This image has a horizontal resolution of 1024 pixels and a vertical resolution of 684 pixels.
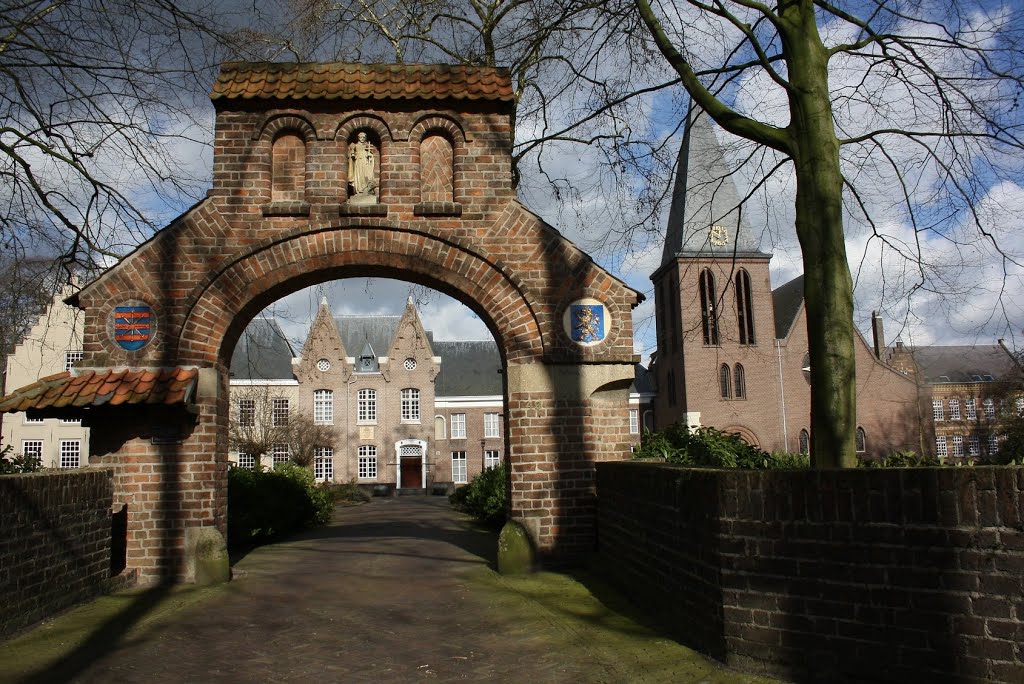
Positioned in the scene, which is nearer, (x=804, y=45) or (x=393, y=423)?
(x=804, y=45)

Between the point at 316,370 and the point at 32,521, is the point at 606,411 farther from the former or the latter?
the point at 316,370

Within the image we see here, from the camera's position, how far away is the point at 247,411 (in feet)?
141

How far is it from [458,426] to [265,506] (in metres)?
36.5

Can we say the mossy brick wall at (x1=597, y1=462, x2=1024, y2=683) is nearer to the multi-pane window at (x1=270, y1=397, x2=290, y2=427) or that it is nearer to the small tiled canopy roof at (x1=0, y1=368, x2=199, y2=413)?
the small tiled canopy roof at (x1=0, y1=368, x2=199, y2=413)

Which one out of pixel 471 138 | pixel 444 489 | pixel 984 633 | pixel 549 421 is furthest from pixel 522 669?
pixel 444 489

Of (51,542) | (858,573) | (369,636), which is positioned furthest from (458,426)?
(858,573)

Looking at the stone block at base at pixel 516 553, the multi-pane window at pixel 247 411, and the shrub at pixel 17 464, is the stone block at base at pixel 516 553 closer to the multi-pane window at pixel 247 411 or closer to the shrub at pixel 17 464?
the shrub at pixel 17 464

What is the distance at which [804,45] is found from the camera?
8328 millimetres

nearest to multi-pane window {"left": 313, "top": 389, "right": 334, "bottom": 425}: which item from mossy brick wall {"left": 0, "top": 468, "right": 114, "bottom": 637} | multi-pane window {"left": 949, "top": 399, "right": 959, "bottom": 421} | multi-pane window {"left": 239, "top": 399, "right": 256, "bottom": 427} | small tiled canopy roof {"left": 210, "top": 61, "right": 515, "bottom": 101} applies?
multi-pane window {"left": 239, "top": 399, "right": 256, "bottom": 427}

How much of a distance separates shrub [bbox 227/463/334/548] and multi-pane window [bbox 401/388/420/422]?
3046cm

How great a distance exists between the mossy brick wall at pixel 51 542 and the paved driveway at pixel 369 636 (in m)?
0.28

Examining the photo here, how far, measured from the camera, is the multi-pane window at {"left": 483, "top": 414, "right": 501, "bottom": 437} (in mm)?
50594

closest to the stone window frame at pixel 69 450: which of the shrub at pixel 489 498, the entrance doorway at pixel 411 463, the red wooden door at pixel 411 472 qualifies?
the entrance doorway at pixel 411 463

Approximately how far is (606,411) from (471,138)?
3810 millimetres
